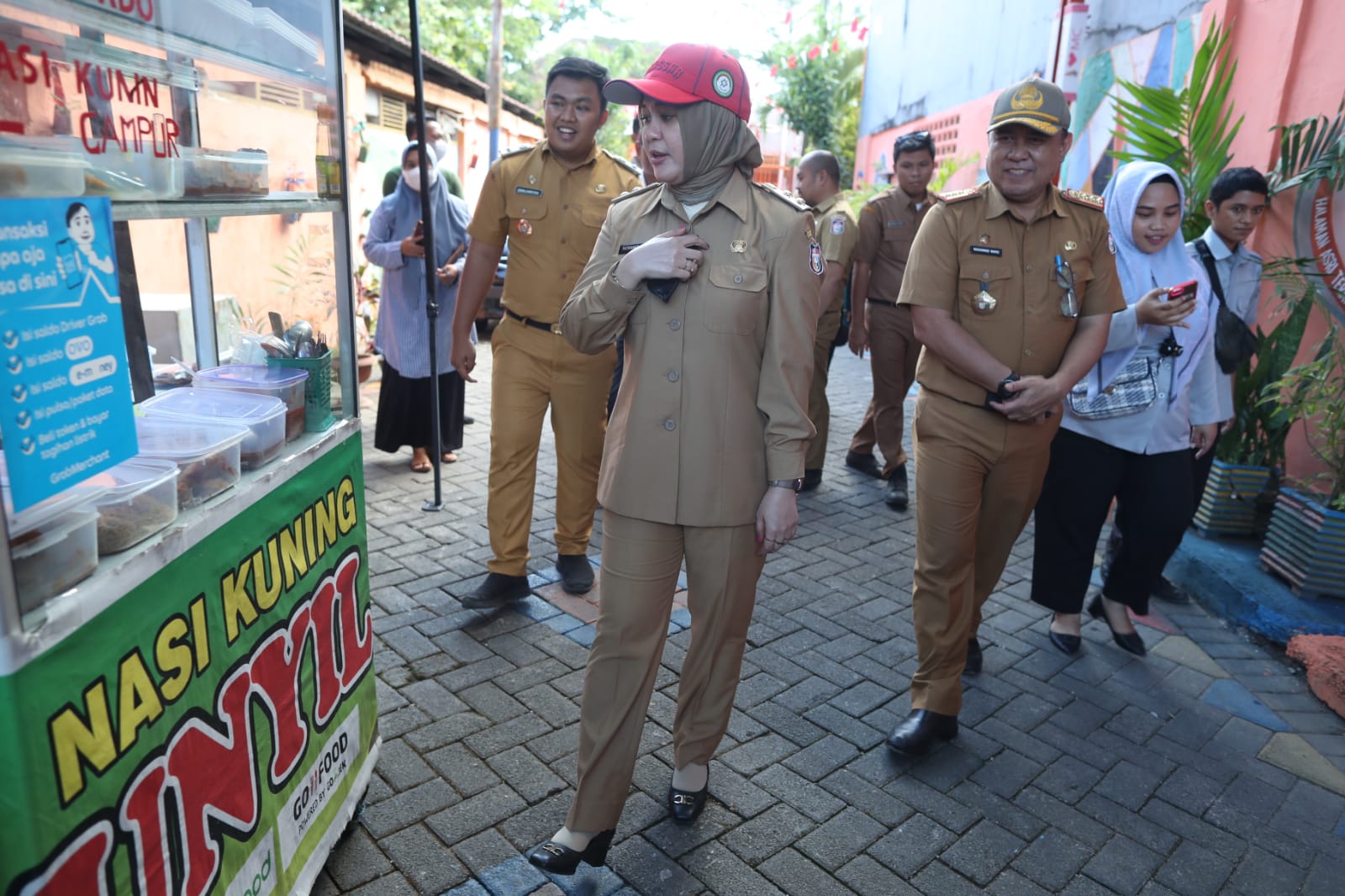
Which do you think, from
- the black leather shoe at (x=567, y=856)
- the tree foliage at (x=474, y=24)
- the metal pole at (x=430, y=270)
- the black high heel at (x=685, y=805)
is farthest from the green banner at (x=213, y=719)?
the tree foliage at (x=474, y=24)

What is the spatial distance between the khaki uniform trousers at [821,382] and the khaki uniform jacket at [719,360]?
3.48 metres

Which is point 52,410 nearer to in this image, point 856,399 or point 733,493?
point 733,493

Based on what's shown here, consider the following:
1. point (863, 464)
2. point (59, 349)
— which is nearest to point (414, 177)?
point (863, 464)

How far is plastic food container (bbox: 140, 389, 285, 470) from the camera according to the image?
2080 millimetres

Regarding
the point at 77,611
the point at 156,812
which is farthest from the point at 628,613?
the point at 77,611

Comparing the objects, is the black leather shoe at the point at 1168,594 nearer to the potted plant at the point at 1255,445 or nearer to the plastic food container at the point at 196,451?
the potted plant at the point at 1255,445

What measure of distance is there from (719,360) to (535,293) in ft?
5.62

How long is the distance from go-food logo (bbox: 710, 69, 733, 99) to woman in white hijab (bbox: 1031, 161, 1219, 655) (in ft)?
6.45

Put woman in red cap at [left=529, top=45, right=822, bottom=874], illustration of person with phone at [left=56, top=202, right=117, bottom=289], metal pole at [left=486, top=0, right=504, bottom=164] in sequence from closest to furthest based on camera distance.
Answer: illustration of person with phone at [left=56, top=202, right=117, bottom=289] < woman in red cap at [left=529, top=45, right=822, bottom=874] < metal pole at [left=486, top=0, right=504, bottom=164]

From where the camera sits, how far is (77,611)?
4.57ft

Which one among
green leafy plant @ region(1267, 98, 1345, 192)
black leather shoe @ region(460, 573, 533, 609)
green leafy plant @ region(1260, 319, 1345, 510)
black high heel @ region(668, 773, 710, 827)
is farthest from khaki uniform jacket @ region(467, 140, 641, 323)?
green leafy plant @ region(1267, 98, 1345, 192)

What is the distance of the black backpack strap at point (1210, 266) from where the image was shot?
4.22 m

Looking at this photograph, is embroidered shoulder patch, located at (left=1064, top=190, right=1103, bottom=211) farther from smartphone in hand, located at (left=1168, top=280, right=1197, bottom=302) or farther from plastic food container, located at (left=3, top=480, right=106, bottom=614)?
plastic food container, located at (left=3, top=480, right=106, bottom=614)

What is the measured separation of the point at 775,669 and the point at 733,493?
1487 millimetres
